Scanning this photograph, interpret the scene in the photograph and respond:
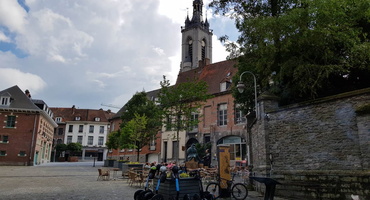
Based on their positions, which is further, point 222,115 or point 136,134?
point 222,115

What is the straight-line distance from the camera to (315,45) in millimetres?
10297

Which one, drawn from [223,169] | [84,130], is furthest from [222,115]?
[84,130]

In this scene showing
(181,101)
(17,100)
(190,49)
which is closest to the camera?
(181,101)

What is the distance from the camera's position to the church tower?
57.2m

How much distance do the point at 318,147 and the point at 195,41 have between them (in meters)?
51.4

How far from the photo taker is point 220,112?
2855 centimetres

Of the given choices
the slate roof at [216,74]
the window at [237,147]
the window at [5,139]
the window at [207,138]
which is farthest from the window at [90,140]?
the window at [237,147]

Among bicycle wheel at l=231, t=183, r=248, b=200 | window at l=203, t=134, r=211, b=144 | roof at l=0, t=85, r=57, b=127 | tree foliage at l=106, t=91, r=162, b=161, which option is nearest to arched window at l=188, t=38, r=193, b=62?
tree foliage at l=106, t=91, r=162, b=161

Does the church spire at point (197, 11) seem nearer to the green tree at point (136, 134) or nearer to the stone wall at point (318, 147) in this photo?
the green tree at point (136, 134)

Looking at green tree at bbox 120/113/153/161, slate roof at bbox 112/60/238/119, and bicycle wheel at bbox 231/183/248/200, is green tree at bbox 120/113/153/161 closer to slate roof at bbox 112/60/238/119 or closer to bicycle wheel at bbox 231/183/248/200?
slate roof at bbox 112/60/238/119

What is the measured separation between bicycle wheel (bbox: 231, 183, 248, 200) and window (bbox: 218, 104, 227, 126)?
17.9m

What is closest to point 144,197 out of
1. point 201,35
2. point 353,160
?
point 353,160

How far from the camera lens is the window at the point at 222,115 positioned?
27891mm

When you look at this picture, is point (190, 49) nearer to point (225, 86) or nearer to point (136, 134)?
point (225, 86)
